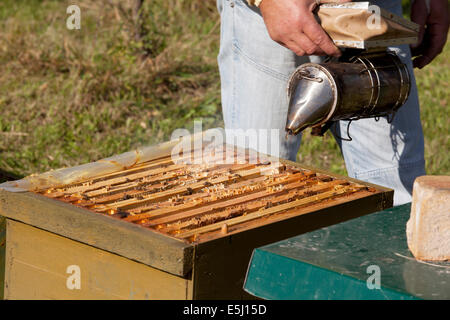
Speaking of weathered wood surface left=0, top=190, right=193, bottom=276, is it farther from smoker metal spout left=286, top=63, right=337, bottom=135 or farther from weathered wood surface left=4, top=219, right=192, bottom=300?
smoker metal spout left=286, top=63, right=337, bottom=135

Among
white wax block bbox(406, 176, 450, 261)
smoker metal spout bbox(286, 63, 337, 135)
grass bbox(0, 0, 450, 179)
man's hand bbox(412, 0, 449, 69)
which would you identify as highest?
man's hand bbox(412, 0, 449, 69)

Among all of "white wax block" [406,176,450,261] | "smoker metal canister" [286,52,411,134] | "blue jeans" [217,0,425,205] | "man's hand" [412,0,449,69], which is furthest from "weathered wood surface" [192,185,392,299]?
"man's hand" [412,0,449,69]

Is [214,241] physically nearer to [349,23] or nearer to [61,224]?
[61,224]

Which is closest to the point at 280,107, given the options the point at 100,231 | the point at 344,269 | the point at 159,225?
the point at 159,225

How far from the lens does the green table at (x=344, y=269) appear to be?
1.76 meters

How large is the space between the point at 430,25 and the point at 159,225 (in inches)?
70.9

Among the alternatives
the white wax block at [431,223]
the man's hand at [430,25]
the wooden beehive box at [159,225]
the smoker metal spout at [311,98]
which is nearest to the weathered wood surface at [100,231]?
the wooden beehive box at [159,225]

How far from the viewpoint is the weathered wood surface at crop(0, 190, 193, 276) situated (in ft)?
6.89

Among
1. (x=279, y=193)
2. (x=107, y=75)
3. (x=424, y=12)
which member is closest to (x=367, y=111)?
(x=279, y=193)

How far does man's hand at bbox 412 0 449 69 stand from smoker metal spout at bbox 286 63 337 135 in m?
1.05

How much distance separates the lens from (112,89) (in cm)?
628

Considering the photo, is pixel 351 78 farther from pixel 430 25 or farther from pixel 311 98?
pixel 430 25

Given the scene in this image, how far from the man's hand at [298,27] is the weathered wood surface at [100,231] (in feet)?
3.21

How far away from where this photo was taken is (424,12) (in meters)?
3.43
